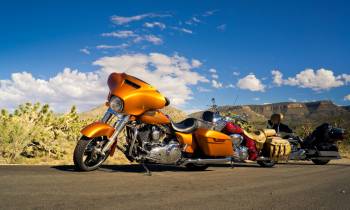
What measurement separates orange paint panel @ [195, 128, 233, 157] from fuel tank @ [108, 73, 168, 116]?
1.29 m

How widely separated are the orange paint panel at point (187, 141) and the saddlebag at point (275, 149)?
10.8ft

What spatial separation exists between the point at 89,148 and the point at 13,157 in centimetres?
379

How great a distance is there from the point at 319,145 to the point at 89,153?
8.73 metres

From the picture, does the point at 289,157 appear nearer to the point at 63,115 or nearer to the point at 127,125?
the point at 127,125

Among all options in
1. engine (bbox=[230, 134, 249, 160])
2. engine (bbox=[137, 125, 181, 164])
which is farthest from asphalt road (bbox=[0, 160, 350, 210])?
engine (bbox=[230, 134, 249, 160])

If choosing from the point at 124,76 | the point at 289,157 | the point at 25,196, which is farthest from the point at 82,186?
the point at 289,157

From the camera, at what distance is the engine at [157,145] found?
765cm

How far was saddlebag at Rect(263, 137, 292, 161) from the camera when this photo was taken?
11023 millimetres

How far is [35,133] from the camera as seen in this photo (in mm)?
10773

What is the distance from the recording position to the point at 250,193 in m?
5.53

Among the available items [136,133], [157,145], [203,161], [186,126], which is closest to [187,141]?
[186,126]

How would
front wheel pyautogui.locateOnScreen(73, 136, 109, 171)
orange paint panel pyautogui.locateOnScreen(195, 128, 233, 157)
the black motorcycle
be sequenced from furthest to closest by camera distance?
1. the black motorcycle
2. orange paint panel pyautogui.locateOnScreen(195, 128, 233, 157)
3. front wheel pyautogui.locateOnScreen(73, 136, 109, 171)

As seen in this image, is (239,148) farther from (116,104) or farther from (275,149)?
(116,104)

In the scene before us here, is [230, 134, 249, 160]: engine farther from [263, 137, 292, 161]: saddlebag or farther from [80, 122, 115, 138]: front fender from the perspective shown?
[80, 122, 115, 138]: front fender
